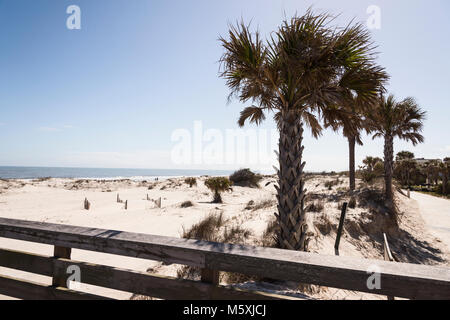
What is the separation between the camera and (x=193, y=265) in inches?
62.7

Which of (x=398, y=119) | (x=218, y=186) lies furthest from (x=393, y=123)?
(x=218, y=186)

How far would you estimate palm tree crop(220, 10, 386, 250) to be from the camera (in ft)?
12.8

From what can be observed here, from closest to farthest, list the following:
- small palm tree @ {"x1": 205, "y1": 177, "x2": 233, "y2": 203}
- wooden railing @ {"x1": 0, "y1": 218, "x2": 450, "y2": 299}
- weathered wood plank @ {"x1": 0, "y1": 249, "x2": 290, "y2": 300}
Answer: wooden railing @ {"x1": 0, "y1": 218, "x2": 450, "y2": 299} → weathered wood plank @ {"x1": 0, "y1": 249, "x2": 290, "y2": 300} → small palm tree @ {"x1": 205, "y1": 177, "x2": 233, "y2": 203}

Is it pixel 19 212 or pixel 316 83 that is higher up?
pixel 316 83

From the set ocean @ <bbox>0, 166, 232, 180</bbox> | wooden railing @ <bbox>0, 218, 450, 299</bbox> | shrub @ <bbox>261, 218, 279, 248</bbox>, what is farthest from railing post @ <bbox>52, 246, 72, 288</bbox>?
ocean @ <bbox>0, 166, 232, 180</bbox>

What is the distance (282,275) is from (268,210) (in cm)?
853

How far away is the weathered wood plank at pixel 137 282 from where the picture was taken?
5.06 ft

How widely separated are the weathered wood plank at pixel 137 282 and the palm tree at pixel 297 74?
283cm

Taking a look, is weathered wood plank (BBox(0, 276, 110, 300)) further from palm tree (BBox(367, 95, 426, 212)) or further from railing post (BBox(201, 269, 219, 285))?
palm tree (BBox(367, 95, 426, 212))

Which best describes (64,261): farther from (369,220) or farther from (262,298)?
(369,220)

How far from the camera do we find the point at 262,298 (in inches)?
58.7

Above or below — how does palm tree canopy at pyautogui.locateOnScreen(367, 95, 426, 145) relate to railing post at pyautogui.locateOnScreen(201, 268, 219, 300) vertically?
above

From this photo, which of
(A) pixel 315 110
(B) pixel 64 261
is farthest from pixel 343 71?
(B) pixel 64 261
